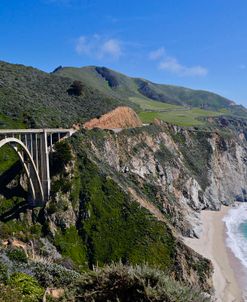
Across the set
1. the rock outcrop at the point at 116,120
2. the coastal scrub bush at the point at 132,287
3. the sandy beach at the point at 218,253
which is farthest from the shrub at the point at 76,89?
the coastal scrub bush at the point at 132,287

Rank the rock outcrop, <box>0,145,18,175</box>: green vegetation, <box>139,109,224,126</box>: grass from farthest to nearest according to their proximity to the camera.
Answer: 1. <box>139,109,224,126</box>: grass
2. the rock outcrop
3. <box>0,145,18,175</box>: green vegetation

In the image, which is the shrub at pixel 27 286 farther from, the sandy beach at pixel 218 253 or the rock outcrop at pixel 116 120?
the rock outcrop at pixel 116 120

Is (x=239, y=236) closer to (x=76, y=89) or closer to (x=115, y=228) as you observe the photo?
(x=115, y=228)

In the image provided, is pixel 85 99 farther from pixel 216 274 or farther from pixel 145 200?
pixel 216 274

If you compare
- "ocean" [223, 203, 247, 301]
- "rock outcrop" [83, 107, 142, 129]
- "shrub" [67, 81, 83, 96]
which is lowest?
"ocean" [223, 203, 247, 301]

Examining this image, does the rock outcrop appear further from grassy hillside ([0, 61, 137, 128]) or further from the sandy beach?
the sandy beach

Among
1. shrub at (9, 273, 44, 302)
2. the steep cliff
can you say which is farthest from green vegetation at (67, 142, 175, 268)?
shrub at (9, 273, 44, 302)

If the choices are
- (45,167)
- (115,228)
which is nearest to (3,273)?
(115,228)

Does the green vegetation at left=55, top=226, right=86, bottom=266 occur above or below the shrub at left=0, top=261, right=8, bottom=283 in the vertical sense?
below
